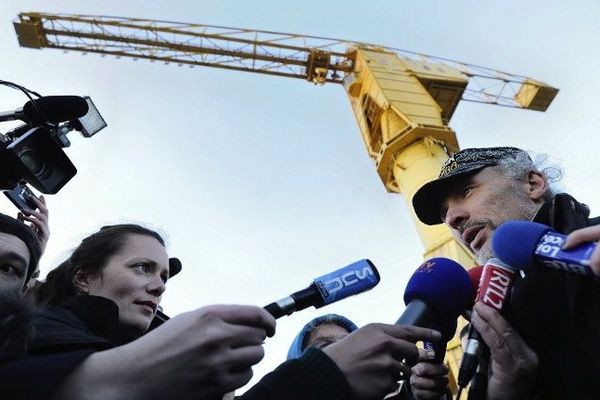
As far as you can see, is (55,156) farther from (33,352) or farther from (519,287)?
(519,287)

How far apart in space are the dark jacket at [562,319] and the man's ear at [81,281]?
4.99 ft

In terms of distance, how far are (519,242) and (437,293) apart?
362mm

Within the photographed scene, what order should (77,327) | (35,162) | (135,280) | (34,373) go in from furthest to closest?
(35,162)
(135,280)
(77,327)
(34,373)

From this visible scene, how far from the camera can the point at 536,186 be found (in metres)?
2.21

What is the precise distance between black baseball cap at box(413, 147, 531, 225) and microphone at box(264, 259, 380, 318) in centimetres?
84

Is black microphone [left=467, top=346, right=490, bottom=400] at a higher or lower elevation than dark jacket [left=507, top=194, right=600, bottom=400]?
lower

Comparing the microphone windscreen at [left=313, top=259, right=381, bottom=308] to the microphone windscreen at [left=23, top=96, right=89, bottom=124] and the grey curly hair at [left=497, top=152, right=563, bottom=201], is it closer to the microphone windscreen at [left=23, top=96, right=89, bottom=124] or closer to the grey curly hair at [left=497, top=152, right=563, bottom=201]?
the grey curly hair at [left=497, top=152, right=563, bottom=201]

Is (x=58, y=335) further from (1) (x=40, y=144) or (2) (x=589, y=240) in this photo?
(1) (x=40, y=144)

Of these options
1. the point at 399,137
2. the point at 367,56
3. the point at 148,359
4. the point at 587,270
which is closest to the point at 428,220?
the point at 587,270

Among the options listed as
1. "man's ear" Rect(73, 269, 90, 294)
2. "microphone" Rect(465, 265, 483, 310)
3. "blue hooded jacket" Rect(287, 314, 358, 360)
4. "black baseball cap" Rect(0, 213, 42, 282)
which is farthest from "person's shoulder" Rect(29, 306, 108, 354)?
"blue hooded jacket" Rect(287, 314, 358, 360)

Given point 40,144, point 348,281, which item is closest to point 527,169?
point 348,281

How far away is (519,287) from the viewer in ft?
5.25

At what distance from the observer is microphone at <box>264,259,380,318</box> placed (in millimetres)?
1296

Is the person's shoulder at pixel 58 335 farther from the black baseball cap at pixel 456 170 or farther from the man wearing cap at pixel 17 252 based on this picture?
the black baseball cap at pixel 456 170
